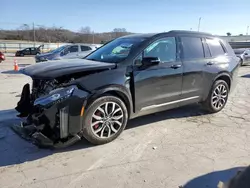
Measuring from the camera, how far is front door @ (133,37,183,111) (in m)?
4.21

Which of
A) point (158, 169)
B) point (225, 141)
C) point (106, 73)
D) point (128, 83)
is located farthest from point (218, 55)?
point (158, 169)

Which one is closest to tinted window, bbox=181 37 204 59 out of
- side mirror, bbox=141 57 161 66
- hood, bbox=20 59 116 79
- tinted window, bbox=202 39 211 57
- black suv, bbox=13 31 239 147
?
black suv, bbox=13 31 239 147

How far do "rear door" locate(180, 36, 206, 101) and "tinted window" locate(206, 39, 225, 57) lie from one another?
31 centimetres

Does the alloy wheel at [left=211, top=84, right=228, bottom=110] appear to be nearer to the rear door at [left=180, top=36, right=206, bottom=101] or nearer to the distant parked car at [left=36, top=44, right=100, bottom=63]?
the rear door at [left=180, top=36, right=206, bottom=101]

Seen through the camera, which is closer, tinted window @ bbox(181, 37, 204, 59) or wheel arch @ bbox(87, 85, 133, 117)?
wheel arch @ bbox(87, 85, 133, 117)

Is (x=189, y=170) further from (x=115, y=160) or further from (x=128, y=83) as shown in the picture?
(x=128, y=83)

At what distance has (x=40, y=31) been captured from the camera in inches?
3314

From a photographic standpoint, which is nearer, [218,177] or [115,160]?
[218,177]

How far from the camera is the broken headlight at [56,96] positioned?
3385mm

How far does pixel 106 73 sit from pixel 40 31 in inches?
3469

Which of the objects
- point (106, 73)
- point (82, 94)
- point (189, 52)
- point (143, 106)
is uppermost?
point (189, 52)

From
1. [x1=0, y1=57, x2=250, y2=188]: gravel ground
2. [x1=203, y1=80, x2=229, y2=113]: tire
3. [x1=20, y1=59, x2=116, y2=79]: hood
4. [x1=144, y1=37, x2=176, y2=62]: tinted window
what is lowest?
[x1=0, y1=57, x2=250, y2=188]: gravel ground

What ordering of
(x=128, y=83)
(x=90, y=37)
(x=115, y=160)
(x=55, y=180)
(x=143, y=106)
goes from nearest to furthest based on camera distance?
(x=55, y=180), (x=115, y=160), (x=128, y=83), (x=143, y=106), (x=90, y=37)

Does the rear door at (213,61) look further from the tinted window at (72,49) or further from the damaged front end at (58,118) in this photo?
the tinted window at (72,49)
